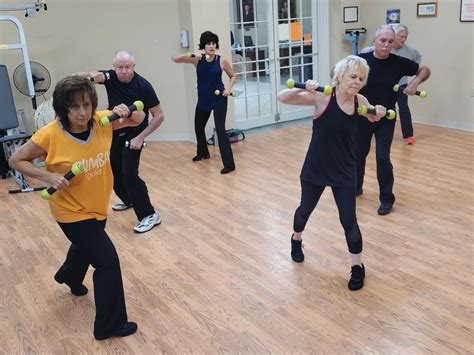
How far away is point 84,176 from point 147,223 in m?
1.57

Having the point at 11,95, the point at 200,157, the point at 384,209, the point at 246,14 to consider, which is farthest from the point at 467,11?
the point at 11,95

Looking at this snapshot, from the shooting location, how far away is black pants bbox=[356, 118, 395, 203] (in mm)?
3848

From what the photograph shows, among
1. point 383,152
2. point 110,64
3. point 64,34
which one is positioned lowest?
point 383,152

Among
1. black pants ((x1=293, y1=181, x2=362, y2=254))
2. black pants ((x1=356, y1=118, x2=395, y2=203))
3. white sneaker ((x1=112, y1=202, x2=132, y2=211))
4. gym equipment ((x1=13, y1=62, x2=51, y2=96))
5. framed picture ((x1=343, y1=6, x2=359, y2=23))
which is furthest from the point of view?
framed picture ((x1=343, y1=6, x2=359, y2=23))

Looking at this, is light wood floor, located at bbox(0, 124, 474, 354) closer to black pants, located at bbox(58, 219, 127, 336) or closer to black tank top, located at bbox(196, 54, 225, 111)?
black pants, located at bbox(58, 219, 127, 336)

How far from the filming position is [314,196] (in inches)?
114

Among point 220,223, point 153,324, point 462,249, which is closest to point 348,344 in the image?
point 153,324

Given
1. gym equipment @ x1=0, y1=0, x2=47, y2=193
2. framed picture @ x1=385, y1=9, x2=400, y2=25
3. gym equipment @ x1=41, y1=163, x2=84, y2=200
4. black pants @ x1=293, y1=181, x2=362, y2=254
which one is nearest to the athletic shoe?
gym equipment @ x1=0, y1=0, x2=47, y2=193

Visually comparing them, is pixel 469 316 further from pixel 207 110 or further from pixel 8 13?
pixel 8 13

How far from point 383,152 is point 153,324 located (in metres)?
2.14

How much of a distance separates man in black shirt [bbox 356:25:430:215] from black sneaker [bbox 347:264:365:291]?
1.11 metres

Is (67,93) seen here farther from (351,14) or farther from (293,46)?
(351,14)

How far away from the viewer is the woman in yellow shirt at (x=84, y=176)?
89.8 inches

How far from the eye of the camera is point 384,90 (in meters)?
3.70
